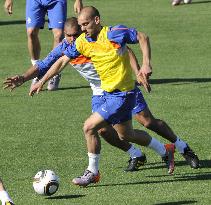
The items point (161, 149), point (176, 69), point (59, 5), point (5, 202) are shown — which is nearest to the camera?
point (5, 202)

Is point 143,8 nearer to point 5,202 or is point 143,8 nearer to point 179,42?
point 179,42

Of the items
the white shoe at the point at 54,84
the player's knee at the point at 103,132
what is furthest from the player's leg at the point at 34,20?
the player's knee at the point at 103,132

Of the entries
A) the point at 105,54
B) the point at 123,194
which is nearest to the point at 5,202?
the point at 123,194

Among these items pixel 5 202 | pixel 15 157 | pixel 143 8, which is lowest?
pixel 143 8

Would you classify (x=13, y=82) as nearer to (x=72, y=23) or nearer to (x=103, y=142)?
(x=72, y=23)

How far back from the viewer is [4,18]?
100 ft

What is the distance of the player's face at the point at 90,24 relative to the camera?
11.6 metres

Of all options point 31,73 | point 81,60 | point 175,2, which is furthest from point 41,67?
point 175,2

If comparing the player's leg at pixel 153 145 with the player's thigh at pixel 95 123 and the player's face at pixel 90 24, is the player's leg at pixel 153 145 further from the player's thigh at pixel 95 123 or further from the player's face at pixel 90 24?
the player's face at pixel 90 24

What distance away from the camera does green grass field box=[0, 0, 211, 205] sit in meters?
11.4

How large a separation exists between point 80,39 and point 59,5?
22.5 ft

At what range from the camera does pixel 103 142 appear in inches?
568

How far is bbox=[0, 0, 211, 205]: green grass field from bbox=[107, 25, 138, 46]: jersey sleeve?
1699mm

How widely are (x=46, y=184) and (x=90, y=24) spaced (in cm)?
193
